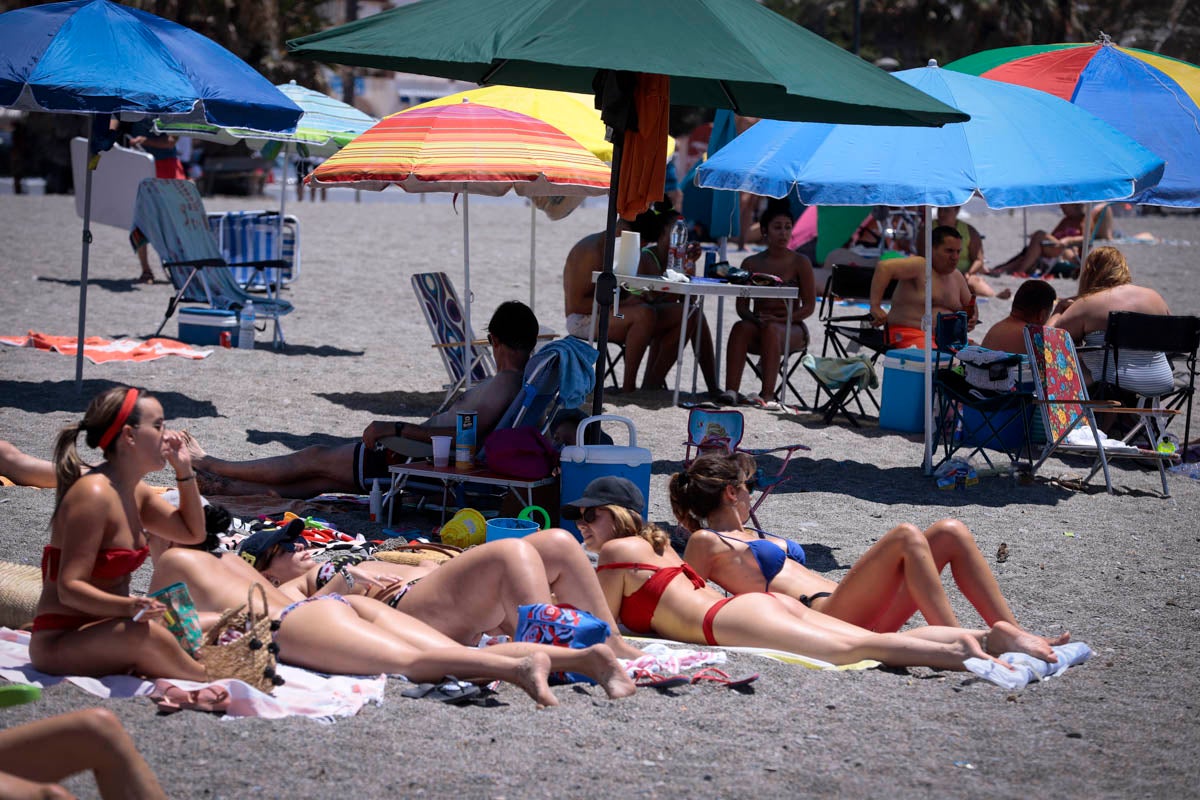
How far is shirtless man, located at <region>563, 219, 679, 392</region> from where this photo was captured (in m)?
9.11

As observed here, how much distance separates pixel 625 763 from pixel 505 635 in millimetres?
903

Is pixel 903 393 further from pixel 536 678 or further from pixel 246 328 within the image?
pixel 536 678

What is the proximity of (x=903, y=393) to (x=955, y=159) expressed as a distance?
2.49 meters

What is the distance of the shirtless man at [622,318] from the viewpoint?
911 centimetres

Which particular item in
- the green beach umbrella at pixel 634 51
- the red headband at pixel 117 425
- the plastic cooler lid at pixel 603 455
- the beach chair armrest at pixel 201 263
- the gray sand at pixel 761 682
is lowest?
the gray sand at pixel 761 682

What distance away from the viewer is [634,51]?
4.79 m

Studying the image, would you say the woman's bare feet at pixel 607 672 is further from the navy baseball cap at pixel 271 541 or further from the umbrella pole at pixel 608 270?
the umbrella pole at pixel 608 270

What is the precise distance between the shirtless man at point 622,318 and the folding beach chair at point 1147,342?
10.7ft

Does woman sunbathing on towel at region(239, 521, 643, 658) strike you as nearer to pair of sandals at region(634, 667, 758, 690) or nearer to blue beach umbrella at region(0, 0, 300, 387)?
pair of sandals at region(634, 667, 758, 690)

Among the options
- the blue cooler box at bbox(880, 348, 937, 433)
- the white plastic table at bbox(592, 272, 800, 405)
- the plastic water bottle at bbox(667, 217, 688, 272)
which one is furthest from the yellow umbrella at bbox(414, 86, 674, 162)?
the blue cooler box at bbox(880, 348, 937, 433)

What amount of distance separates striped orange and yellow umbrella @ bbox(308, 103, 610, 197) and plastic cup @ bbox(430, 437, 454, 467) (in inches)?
73.6

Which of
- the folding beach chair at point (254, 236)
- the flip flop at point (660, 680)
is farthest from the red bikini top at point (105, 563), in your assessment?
the folding beach chair at point (254, 236)

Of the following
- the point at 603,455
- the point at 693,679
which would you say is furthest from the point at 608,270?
the point at 693,679

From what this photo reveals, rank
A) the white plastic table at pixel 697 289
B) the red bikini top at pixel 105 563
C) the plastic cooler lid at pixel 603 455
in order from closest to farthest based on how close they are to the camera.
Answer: the red bikini top at pixel 105 563 < the plastic cooler lid at pixel 603 455 < the white plastic table at pixel 697 289
